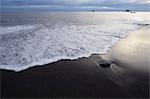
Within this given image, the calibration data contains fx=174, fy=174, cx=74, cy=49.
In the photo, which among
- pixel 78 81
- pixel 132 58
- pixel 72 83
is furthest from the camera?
pixel 132 58

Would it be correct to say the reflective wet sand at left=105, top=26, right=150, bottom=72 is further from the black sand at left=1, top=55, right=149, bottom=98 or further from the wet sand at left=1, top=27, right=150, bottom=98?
the black sand at left=1, top=55, right=149, bottom=98

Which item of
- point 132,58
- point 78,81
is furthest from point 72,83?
point 132,58

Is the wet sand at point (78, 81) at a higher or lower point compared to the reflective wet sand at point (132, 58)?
higher

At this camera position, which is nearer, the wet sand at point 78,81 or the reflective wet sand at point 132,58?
the wet sand at point 78,81

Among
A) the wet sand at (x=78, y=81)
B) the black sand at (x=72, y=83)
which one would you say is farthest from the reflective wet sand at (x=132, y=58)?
the black sand at (x=72, y=83)

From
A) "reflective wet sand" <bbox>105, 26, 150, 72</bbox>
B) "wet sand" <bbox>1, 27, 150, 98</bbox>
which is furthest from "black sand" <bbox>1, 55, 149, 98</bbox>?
"reflective wet sand" <bbox>105, 26, 150, 72</bbox>

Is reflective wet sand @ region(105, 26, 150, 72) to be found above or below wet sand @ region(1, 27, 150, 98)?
below

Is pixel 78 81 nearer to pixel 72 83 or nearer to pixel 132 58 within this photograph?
pixel 72 83

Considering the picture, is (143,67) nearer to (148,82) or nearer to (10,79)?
(148,82)

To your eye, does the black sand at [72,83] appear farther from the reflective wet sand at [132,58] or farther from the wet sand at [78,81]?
the reflective wet sand at [132,58]
